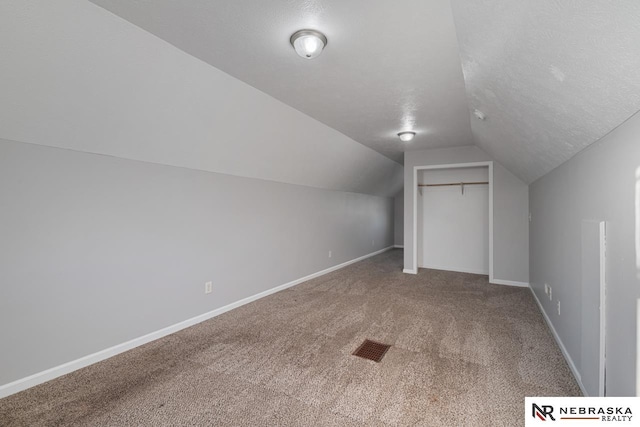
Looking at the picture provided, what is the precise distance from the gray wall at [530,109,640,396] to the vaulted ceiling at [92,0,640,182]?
14 centimetres

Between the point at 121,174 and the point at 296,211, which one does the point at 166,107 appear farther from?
the point at 296,211

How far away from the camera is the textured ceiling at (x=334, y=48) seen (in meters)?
1.67

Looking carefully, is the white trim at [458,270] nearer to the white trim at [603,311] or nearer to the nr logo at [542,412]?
the white trim at [603,311]

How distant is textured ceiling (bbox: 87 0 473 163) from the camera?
65.9 inches

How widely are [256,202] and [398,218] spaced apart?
6.37 meters

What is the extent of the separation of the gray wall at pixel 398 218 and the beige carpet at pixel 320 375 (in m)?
5.65

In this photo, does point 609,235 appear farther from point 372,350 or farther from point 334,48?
point 334,48

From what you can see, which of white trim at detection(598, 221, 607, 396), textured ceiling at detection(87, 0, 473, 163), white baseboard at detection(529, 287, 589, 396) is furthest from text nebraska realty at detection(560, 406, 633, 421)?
textured ceiling at detection(87, 0, 473, 163)

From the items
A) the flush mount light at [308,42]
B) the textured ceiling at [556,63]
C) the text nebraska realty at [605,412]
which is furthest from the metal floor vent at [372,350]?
the flush mount light at [308,42]

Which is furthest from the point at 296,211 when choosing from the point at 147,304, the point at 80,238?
the point at 80,238

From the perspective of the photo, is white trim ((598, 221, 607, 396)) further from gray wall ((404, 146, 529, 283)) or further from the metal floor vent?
gray wall ((404, 146, 529, 283))

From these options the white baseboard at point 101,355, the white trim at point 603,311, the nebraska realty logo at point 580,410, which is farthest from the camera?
the white baseboard at point 101,355

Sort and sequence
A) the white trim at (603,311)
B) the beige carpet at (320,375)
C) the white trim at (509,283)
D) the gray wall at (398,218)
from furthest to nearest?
1. the gray wall at (398,218)
2. the white trim at (509,283)
3. the beige carpet at (320,375)
4. the white trim at (603,311)

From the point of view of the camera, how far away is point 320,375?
7.31 ft
